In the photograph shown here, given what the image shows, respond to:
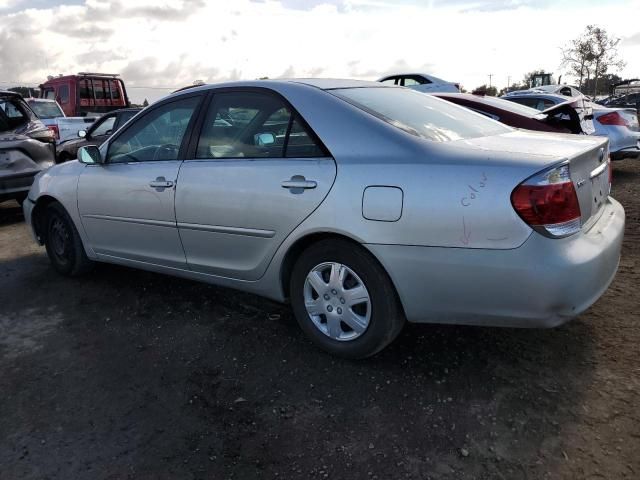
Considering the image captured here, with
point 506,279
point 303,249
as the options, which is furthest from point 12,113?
point 506,279

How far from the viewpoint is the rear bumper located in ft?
7.99

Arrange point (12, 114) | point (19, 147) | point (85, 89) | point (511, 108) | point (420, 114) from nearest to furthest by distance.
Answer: point (420, 114)
point (511, 108)
point (19, 147)
point (12, 114)
point (85, 89)

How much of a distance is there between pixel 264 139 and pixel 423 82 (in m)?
13.2

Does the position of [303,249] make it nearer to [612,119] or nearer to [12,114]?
[12,114]

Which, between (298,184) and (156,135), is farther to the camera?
(156,135)

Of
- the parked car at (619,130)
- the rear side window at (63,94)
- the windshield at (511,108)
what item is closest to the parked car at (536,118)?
the windshield at (511,108)

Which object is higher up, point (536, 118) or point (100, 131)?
point (536, 118)

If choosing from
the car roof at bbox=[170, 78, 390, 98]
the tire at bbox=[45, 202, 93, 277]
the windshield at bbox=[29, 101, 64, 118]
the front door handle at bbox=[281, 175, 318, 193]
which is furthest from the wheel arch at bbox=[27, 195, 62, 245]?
the windshield at bbox=[29, 101, 64, 118]

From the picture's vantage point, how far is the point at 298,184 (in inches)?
118

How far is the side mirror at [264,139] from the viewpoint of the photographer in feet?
10.7

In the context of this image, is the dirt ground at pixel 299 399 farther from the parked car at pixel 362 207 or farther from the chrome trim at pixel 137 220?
the chrome trim at pixel 137 220

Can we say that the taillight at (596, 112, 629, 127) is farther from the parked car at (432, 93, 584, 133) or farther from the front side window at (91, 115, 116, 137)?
the front side window at (91, 115, 116, 137)

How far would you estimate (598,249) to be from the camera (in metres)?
2.63

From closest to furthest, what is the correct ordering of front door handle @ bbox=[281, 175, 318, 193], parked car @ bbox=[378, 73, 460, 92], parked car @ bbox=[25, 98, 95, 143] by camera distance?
front door handle @ bbox=[281, 175, 318, 193]
parked car @ bbox=[25, 98, 95, 143]
parked car @ bbox=[378, 73, 460, 92]
